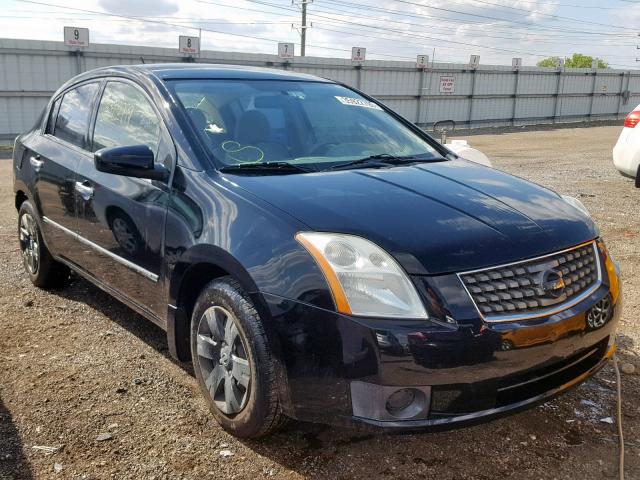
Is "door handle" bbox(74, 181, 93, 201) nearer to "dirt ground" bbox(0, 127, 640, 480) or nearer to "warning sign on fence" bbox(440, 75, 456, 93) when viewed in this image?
"dirt ground" bbox(0, 127, 640, 480)

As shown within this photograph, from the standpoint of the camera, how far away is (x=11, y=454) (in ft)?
8.84

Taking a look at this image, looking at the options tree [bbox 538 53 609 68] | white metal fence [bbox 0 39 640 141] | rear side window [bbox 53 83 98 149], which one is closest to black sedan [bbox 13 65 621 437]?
rear side window [bbox 53 83 98 149]

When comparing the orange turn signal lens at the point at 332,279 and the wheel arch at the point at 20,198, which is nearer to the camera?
the orange turn signal lens at the point at 332,279

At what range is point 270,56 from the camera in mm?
20234

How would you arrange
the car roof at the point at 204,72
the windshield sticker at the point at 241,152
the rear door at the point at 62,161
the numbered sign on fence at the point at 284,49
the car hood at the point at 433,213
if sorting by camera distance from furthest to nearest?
1. the numbered sign on fence at the point at 284,49
2. the rear door at the point at 62,161
3. the car roof at the point at 204,72
4. the windshield sticker at the point at 241,152
5. the car hood at the point at 433,213

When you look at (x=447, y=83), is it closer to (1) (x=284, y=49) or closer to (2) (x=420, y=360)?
(1) (x=284, y=49)

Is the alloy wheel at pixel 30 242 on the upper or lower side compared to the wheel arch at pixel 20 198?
lower

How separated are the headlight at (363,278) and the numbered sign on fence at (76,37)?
16.3 metres

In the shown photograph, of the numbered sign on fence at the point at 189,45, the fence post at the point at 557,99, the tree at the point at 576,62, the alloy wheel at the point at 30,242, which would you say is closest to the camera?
the alloy wheel at the point at 30,242

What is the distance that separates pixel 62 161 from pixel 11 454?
6.61 ft

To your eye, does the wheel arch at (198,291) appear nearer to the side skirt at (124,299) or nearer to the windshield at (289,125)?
the side skirt at (124,299)

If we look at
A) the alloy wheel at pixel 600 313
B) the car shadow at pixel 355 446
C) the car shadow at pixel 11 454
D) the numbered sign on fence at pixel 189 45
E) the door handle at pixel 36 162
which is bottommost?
the car shadow at pixel 11 454

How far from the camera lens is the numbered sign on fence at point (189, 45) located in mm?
17969

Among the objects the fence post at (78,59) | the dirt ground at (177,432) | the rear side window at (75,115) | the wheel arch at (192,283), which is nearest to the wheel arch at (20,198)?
the rear side window at (75,115)
